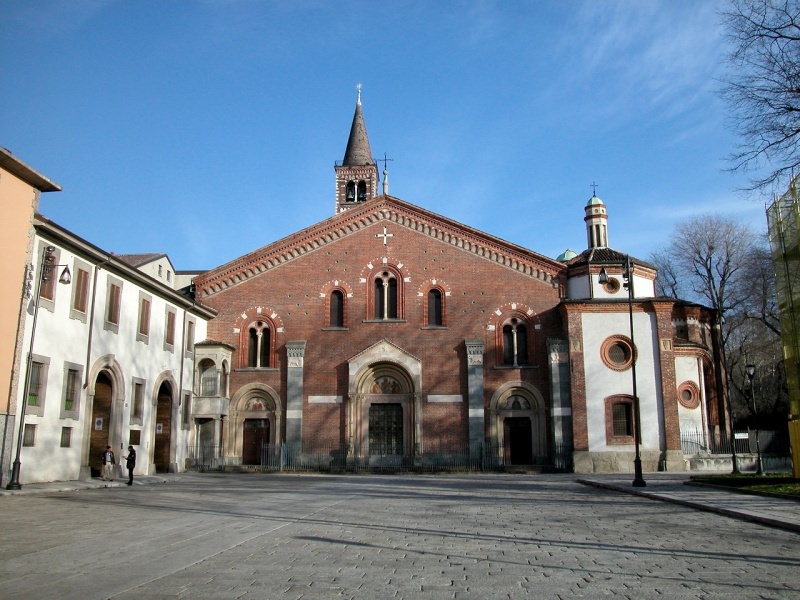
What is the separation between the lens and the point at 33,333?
22031 mm

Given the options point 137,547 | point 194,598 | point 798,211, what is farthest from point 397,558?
point 798,211

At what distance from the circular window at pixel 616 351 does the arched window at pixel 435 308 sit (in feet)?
26.8

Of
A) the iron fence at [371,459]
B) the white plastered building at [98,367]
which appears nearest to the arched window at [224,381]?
the white plastered building at [98,367]

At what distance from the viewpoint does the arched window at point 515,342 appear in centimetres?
3581

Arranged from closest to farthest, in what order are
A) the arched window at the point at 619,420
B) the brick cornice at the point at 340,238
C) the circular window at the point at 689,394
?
the arched window at the point at 619,420 < the brick cornice at the point at 340,238 < the circular window at the point at 689,394

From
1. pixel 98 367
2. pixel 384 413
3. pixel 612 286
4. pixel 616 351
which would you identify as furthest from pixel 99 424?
pixel 612 286

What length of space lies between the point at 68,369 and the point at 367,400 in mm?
15192

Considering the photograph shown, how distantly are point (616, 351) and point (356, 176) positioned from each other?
32.3 metres

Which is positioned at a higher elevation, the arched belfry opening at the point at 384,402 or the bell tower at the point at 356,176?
the bell tower at the point at 356,176

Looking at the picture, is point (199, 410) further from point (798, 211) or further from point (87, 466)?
point (798, 211)

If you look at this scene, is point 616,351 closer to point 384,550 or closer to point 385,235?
point 385,235

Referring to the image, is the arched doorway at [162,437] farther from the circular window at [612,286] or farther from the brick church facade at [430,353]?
the circular window at [612,286]

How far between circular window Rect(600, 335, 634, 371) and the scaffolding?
27.1 feet

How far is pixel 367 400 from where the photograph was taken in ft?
117
